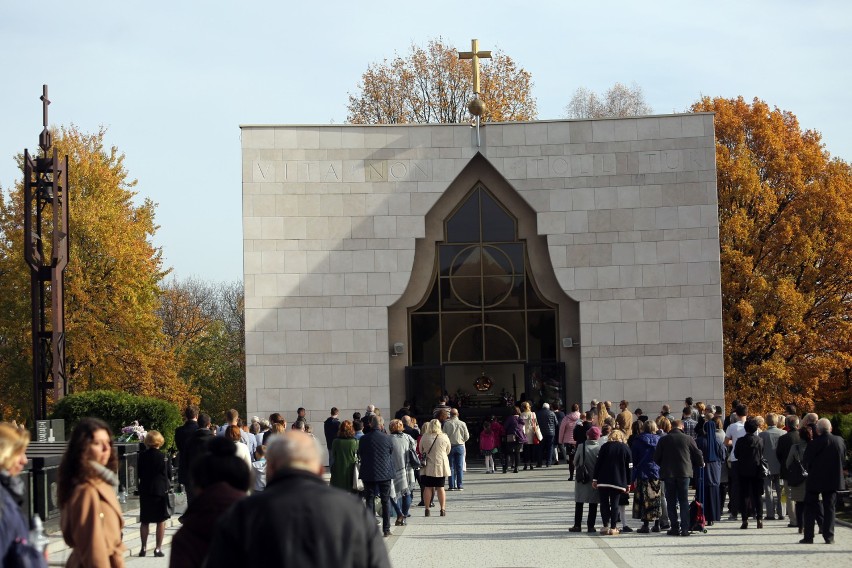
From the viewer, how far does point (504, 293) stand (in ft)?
107

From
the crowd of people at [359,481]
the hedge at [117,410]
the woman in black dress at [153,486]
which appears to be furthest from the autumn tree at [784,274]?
the woman in black dress at [153,486]

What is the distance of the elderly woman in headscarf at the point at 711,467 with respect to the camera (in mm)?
17875

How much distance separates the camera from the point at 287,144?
31781 millimetres

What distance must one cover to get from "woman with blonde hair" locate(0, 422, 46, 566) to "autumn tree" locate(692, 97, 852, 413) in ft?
111

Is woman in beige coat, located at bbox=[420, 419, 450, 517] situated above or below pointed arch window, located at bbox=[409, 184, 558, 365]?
below

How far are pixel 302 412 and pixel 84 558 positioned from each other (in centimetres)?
1698

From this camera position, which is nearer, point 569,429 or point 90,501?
point 90,501

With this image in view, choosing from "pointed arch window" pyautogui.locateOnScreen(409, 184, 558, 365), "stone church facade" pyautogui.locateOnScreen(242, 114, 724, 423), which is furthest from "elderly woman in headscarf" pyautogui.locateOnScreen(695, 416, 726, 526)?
"pointed arch window" pyautogui.locateOnScreen(409, 184, 558, 365)

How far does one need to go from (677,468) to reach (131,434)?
514 inches

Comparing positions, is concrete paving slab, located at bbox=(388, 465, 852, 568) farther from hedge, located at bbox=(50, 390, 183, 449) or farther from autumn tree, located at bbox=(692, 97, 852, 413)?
autumn tree, located at bbox=(692, 97, 852, 413)

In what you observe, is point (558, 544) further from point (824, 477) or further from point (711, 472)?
point (711, 472)

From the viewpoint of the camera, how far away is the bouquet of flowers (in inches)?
964

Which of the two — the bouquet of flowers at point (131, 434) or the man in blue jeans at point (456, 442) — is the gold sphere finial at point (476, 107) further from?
the bouquet of flowers at point (131, 434)

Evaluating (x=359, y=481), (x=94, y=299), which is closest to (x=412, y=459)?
(x=359, y=481)
